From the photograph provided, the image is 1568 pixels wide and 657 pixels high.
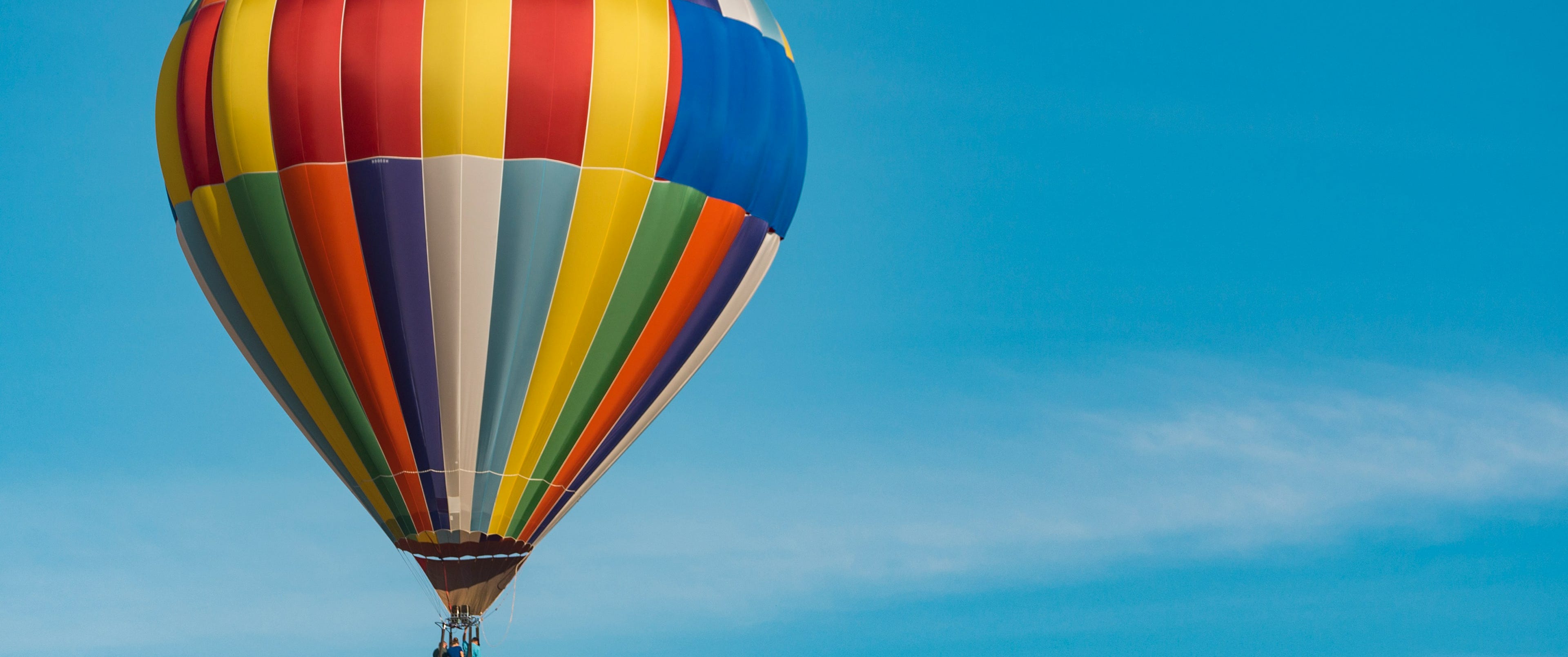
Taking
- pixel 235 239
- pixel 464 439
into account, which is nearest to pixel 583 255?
pixel 464 439

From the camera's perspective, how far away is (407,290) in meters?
23.1

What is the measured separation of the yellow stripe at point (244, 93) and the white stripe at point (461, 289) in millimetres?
2005

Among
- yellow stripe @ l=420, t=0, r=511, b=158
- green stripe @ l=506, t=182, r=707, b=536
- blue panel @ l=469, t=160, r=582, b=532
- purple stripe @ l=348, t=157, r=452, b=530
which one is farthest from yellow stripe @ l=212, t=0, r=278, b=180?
green stripe @ l=506, t=182, r=707, b=536

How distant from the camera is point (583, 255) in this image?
76.8 feet

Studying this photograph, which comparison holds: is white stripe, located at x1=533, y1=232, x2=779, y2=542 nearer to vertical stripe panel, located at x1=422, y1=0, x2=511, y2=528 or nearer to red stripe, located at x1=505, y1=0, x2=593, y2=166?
vertical stripe panel, located at x1=422, y1=0, x2=511, y2=528

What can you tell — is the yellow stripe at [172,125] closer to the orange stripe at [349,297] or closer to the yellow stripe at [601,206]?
the orange stripe at [349,297]

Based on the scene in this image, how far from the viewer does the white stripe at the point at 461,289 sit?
75.2 feet

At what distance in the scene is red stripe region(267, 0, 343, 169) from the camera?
23.0m

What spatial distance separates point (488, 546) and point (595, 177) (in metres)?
4.30

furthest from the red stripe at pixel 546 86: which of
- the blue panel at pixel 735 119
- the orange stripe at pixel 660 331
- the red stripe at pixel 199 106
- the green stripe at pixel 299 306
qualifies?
the red stripe at pixel 199 106

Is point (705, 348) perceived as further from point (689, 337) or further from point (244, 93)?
point (244, 93)

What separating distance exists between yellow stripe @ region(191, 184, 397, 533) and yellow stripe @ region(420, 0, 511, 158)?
8.82 ft

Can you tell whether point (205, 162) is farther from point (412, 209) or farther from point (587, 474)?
point (587, 474)

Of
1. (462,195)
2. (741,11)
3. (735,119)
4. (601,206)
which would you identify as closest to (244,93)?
(462,195)
